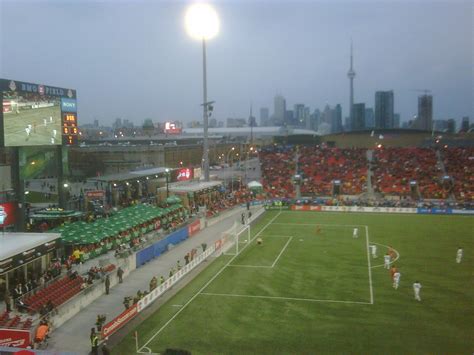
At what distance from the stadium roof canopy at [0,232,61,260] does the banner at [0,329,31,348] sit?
173 inches

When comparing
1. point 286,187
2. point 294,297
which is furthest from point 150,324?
point 286,187

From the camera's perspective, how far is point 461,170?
65.9m

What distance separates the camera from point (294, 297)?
966 inches

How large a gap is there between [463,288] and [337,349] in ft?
35.7

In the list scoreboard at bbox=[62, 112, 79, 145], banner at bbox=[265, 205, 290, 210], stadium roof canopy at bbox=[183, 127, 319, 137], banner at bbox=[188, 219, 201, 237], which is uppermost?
stadium roof canopy at bbox=[183, 127, 319, 137]

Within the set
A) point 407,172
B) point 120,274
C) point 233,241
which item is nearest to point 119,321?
point 120,274

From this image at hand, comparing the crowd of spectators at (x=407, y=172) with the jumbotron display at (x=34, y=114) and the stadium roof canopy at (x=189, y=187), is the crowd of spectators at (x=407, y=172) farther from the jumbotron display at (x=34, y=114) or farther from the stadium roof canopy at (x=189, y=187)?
the jumbotron display at (x=34, y=114)

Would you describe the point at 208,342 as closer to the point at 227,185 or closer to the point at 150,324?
the point at 150,324

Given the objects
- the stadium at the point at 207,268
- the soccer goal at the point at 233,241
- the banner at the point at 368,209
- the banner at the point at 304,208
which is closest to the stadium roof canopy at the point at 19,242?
the stadium at the point at 207,268

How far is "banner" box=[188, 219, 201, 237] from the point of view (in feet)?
135

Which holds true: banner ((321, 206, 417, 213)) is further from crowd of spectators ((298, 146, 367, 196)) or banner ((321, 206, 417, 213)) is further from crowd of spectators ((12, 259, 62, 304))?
crowd of spectators ((12, 259, 62, 304))

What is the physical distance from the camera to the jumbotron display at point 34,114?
2642 cm

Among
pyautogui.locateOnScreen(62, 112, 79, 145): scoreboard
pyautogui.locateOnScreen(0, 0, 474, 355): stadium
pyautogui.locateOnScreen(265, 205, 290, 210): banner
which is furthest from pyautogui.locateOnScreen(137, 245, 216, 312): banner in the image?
pyautogui.locateOnScreen(265, 205, 290, 210): banner

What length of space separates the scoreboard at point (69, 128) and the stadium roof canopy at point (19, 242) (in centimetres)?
752
